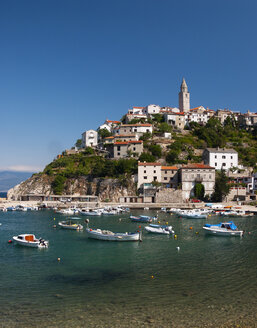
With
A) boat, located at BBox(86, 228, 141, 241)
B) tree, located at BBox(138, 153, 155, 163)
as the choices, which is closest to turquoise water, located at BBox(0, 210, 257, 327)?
boat, located at BBox(86, 228, 141, 241)

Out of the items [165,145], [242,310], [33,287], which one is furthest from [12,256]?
[165,145]

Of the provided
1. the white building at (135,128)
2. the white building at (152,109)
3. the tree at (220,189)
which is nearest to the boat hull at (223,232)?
the tree at (220,189)

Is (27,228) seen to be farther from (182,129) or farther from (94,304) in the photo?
(182,129)

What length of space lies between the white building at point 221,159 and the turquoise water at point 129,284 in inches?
1895

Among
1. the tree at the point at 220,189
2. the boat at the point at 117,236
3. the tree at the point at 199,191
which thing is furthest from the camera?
the tree at the point at 199,191

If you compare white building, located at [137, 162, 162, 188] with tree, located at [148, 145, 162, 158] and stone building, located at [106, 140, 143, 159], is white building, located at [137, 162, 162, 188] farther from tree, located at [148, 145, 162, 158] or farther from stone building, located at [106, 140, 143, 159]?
stone building, located at [106, 140, 143, 159]

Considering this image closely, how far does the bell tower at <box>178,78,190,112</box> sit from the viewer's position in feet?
396

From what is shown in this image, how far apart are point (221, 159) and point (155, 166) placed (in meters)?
20.3

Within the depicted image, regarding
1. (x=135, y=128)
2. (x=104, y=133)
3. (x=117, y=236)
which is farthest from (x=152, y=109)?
(x=117, y=236)

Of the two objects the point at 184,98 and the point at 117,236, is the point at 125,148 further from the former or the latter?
the point at 117,236

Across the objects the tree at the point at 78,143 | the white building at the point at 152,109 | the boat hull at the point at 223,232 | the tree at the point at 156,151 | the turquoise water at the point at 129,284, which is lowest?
the turquoise water at the point at 129,284

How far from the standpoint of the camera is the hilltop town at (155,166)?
72.3m

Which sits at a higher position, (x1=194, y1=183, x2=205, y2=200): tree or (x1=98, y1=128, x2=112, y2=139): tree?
(x1=98, y1=128, x2=112, y2=139): tree

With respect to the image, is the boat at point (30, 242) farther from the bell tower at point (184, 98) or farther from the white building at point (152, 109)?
the bell tower at point (184, 98)
